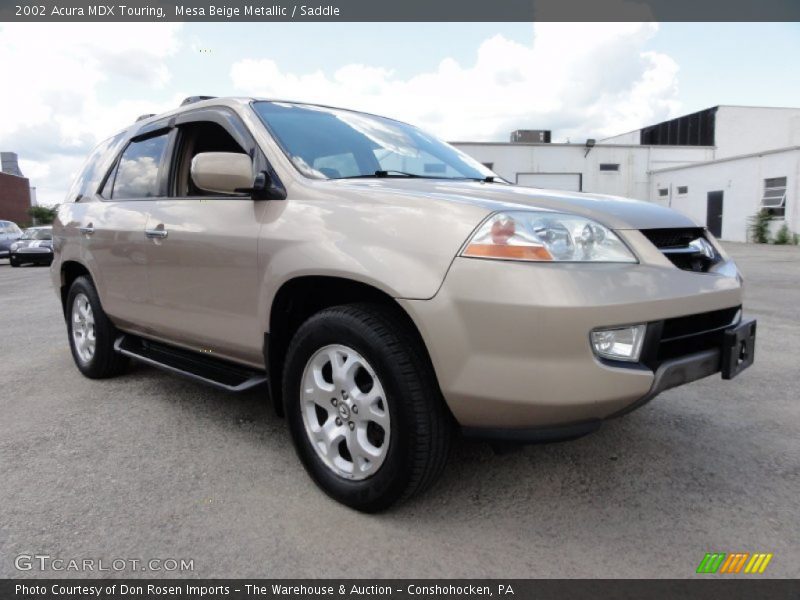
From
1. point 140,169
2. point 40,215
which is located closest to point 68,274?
point 140,169

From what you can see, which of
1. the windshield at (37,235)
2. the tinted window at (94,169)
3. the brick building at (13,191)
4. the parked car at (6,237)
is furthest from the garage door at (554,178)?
the brick building at (13,191)

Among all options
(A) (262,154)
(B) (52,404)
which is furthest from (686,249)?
(B) (52,404)

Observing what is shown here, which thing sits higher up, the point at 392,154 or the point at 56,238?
the point at 392,154

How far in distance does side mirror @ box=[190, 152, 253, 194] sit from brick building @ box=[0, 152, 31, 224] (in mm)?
54225

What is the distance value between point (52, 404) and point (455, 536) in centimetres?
296

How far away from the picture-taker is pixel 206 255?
2975 millimetres

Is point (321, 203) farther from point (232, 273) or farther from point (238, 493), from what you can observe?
point (238, 493)

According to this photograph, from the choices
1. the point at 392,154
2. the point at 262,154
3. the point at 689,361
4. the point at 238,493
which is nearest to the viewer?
the point at 689,361

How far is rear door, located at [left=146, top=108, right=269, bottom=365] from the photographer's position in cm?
279

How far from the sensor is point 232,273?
284 cm

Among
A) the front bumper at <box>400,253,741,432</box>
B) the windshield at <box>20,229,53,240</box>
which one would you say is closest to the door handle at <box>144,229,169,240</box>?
the front bumper at <box>400,253,741,432</box>

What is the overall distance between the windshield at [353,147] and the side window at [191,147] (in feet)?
1.46

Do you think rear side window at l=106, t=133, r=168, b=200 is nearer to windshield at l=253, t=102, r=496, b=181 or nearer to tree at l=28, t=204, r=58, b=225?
windshield at l=253, t=102, r=496, b=181

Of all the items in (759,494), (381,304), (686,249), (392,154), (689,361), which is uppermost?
(392,154)
